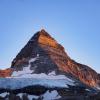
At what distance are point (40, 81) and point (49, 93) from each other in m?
19.7

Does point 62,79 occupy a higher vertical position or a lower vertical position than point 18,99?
higher

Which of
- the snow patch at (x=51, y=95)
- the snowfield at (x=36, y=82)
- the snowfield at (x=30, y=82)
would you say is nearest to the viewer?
the snow patch at (x=51, y=95)

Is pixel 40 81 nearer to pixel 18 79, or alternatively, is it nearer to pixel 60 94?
pixel 18 79

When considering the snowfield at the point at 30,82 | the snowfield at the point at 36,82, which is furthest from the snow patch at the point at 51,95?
the snowfield at the point at 36,82

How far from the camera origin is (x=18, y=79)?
589ft

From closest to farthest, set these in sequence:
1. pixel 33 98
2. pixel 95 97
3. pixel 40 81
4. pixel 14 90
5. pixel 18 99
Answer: pixel 95 97 < pixel 18 99 < pixel 33 98 < pixel 14 90 < pixel 40 81

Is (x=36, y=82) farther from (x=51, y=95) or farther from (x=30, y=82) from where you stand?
(x=51, y=95)

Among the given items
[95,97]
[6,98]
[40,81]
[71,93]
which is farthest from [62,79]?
[95,97]

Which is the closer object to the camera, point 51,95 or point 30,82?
point 51,95

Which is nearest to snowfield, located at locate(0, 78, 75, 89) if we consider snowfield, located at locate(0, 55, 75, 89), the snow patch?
snowfield, located at locate(0, 55, 75, 89)

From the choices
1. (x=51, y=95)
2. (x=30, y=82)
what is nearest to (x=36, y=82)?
(x=30, y=82)

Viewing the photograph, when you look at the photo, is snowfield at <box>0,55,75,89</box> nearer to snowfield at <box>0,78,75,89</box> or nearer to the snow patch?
snowfield at <box>0,78,75,89</box>

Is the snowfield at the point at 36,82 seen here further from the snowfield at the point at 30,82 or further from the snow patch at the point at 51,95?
the snow patch at the point at 51,95

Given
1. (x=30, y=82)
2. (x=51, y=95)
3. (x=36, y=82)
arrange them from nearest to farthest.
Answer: (x=51, y=95)
(x=36, y=82)
(x=30, y=82)
